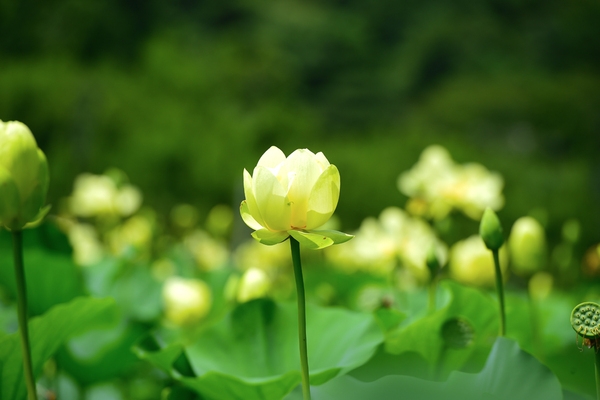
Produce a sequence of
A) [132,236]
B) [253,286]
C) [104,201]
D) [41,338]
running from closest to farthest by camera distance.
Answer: [41,338] → [253,286] → [104,201] → [132,236]

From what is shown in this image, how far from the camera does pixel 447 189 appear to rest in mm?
967

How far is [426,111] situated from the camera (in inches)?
310

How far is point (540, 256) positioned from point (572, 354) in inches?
3.9

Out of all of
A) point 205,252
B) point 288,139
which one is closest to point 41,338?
point 205,252

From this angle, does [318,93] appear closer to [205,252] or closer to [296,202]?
[205,252]

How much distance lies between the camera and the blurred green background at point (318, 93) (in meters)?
5.48

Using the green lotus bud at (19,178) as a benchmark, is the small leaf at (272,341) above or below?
below

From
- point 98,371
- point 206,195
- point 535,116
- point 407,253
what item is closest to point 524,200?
point 535,116

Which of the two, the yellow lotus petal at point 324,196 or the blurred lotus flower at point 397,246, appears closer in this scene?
the yellow lotus petal at point 324,196

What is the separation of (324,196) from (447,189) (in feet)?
2.10

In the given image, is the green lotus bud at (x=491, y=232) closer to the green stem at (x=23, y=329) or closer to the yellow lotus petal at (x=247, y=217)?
the yellow lotus petal at (x=247, y=217)

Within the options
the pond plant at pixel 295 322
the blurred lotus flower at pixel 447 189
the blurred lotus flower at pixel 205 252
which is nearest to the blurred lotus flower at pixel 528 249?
the pond plant at pixel 295 322

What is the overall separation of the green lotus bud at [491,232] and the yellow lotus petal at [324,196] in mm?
143

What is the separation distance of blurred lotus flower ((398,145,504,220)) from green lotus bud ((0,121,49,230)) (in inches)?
26.6
